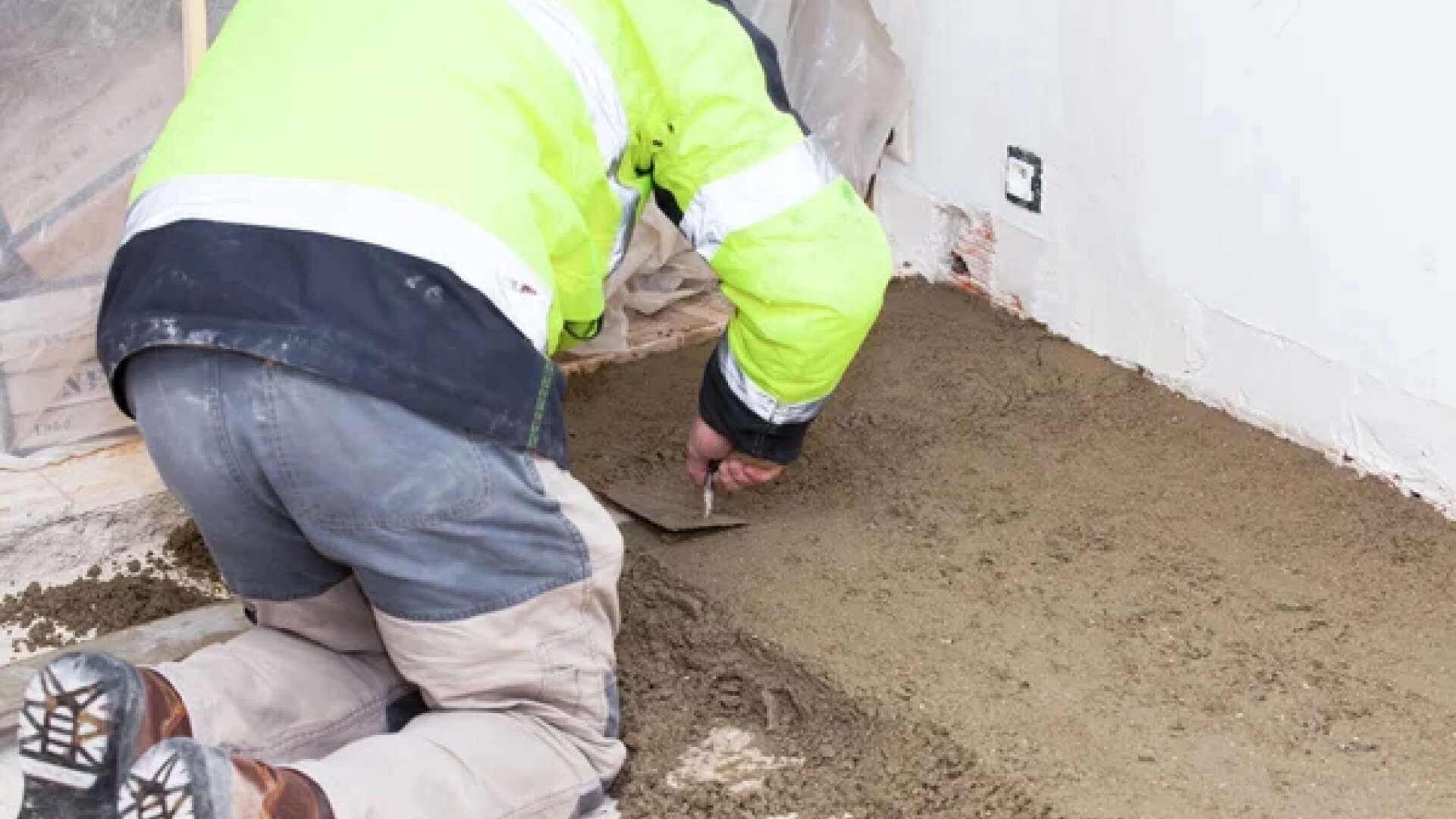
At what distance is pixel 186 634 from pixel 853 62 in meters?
2.00

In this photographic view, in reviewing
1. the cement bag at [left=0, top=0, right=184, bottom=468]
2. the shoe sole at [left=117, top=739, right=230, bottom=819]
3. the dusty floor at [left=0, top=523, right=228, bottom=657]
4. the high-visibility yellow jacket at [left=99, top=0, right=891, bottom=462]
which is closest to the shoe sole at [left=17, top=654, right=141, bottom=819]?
the shoe sole at [left=117, top=739, right=230, bottom=819]

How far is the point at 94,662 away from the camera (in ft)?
6.85

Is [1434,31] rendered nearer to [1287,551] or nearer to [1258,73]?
[1258,73]

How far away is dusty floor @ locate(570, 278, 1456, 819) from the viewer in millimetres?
2422

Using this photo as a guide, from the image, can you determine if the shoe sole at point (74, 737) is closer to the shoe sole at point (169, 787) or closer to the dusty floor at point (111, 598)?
the shoe sole at point (169, 787)

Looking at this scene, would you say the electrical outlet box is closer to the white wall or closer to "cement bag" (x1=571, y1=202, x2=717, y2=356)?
the white wall

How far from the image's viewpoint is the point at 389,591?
2.23 m

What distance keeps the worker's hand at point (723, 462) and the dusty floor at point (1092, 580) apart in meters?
0.16

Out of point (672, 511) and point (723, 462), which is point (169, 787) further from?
point (672, 511)

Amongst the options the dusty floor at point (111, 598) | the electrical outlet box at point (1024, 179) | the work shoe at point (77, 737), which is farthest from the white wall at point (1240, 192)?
the work shoe at point (77, 737)

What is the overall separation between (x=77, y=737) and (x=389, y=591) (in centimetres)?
40

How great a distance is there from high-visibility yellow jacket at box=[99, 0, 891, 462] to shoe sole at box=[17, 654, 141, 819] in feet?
1.24

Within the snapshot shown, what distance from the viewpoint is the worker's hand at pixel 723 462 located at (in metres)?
2.79

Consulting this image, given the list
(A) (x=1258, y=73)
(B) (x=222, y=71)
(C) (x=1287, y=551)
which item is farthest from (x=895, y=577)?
(B) (x=222, y=71)
